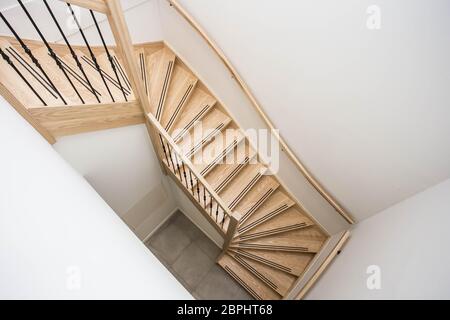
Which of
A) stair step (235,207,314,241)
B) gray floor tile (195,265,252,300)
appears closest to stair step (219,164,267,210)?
stair step (235,207,314,241)

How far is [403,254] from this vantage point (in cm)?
195

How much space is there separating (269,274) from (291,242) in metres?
0.60

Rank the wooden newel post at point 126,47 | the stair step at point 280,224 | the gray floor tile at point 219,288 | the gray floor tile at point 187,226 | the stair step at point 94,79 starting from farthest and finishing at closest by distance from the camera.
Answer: the gray floor tile at point 187,226, the gray floor tile at point 219,288, the stair step at point 280,224, the stair step at point 94,79, the wooden newel post at point 126,47

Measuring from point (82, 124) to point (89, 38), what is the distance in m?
1.50

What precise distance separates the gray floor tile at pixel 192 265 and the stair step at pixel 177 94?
216 cm

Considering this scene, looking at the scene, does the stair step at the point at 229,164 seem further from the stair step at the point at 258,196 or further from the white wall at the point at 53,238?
the white wall at the point at 53,238

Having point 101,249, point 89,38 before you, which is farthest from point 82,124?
point 89,38

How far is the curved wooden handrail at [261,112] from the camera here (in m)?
2.98

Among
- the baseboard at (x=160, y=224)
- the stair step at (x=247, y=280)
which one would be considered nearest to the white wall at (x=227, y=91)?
the stair step at (x=247, y=280)

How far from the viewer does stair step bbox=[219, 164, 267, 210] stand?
3629 mm

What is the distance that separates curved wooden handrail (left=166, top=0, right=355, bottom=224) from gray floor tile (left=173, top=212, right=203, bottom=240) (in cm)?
210

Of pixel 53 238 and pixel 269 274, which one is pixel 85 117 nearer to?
pixel 53 238

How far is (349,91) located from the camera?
7.61 ft
